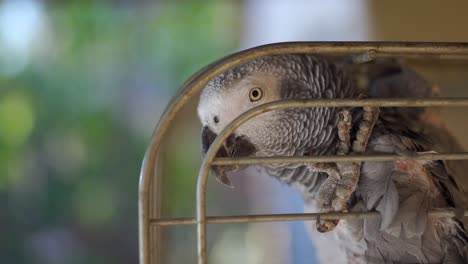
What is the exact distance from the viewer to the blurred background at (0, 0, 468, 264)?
1.26 meters

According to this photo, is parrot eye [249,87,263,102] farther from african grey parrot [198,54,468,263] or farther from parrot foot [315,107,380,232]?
parrot foot [315,107,380,232]

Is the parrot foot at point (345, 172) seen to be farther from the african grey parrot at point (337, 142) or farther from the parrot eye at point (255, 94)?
the parrot eye at point (255, 94)

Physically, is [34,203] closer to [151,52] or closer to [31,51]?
[31,51]

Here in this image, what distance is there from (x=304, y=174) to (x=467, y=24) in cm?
72

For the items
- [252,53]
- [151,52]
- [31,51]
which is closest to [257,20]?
[151,52]

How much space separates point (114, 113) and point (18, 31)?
1.17 ft

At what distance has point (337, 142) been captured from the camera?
795 millimetres

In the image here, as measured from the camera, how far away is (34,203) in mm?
1291

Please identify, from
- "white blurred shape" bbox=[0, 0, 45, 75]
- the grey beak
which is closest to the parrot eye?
the grey beak

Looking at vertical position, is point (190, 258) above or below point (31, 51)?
below

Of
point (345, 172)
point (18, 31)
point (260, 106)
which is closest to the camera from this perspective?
point (260, 106)

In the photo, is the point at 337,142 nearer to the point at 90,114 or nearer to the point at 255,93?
the point at 255,93

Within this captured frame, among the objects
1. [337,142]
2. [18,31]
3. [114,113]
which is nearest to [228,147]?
[337,142]

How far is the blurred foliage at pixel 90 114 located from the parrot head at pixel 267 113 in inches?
20.0
